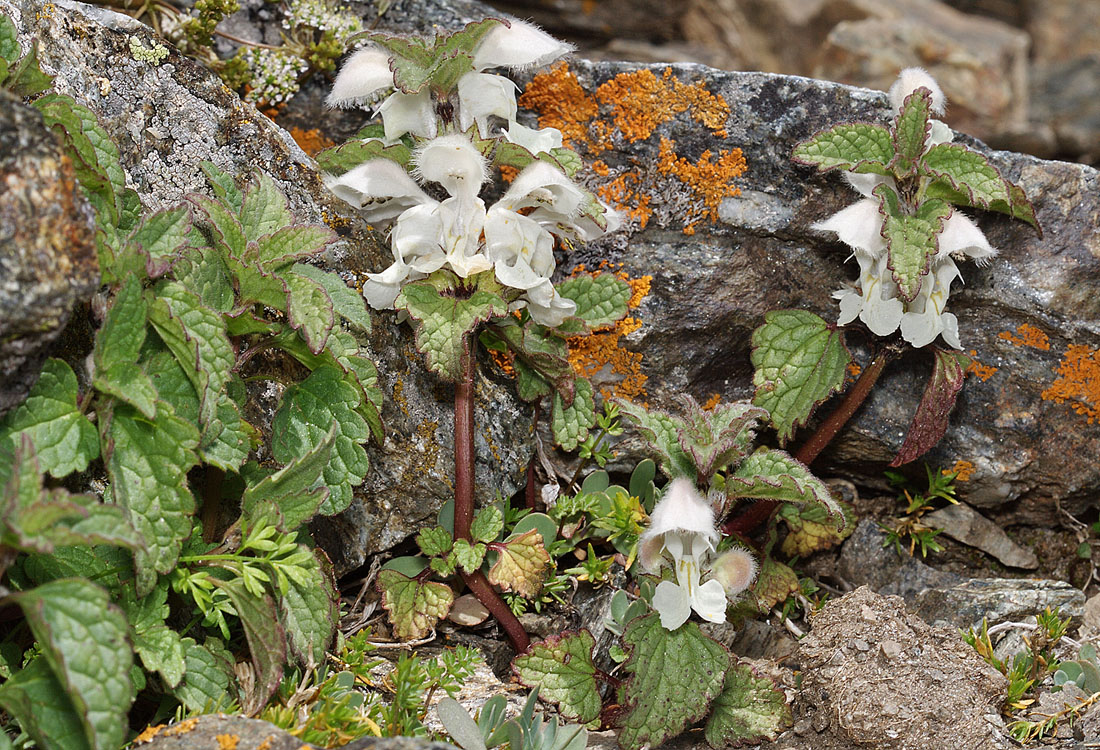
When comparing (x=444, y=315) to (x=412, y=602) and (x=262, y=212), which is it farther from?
(x=412, y=602)

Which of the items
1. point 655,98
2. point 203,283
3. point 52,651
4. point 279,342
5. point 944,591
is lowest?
point 944,591

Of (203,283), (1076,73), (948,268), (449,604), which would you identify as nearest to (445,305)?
(203,283)

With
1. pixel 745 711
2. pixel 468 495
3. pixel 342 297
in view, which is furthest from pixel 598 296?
pixel 745 711

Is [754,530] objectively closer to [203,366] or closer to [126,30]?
[203,366]

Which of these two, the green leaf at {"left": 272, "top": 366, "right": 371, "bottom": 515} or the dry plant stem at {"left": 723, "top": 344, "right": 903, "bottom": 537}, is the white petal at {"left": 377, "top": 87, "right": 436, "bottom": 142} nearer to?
the green leaf at {"left": 272, "top": 366, "right": 371, "bottom": 515}

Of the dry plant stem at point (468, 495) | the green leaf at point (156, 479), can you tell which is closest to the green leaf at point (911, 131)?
the dry plant stem at point (468, 495)
